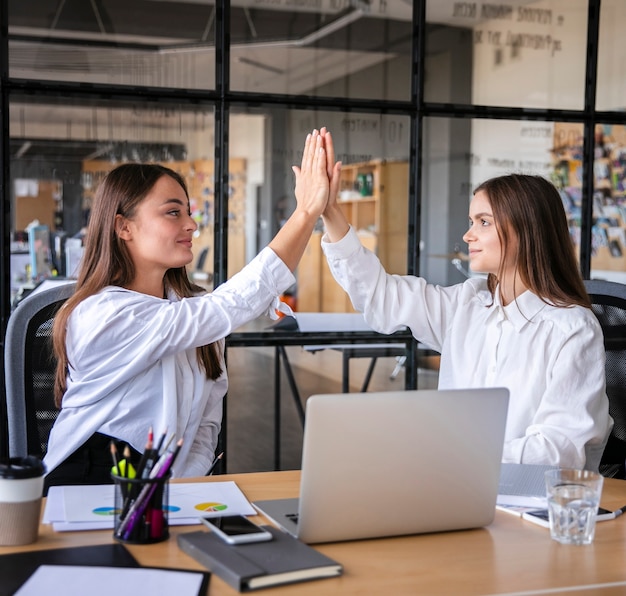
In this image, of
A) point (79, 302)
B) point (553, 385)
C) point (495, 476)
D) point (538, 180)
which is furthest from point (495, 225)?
point (79, 302)

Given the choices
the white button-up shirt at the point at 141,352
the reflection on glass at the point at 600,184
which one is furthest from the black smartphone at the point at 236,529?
the reflection on glass at the point at 600,184

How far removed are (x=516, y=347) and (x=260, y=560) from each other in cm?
105

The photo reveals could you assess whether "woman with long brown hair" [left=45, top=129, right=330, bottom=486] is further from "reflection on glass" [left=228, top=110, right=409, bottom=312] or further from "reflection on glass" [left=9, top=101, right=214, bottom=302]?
"reflection on glass" [left=228, top=110, right=409, bottom=312]

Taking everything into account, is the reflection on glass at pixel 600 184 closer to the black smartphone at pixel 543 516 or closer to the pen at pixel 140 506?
the black smartphone at pixel 543 516

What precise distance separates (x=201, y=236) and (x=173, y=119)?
1.39 feet

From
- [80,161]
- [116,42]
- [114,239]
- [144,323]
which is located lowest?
[144,323]

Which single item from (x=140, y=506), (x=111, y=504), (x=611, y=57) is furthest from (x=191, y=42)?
(x=140, y=506)

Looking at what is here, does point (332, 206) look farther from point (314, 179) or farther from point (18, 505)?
point (18, 505)

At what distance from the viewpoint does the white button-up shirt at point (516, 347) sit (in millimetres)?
1965

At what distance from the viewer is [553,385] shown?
6.64ft

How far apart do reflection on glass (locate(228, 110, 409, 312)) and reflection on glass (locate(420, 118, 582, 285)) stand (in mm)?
111

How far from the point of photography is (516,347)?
2127 millimetres

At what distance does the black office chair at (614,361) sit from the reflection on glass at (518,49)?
49.0 inches

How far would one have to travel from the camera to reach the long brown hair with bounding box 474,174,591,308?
86.8 inches
